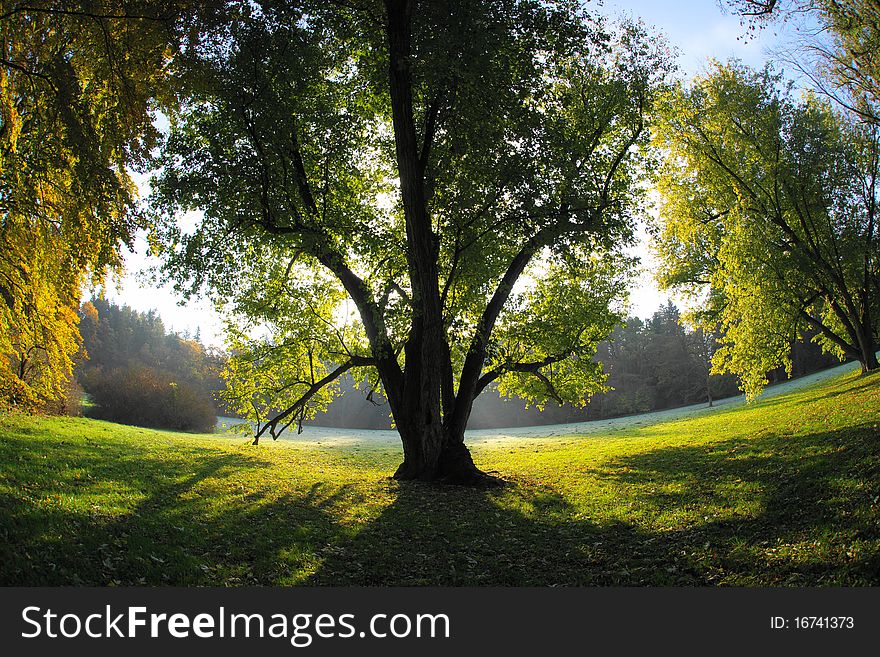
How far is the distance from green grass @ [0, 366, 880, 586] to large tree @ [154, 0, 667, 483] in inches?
120

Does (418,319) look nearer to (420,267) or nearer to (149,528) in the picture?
(420,267)

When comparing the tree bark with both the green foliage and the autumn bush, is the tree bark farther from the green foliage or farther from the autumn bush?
the green foliage

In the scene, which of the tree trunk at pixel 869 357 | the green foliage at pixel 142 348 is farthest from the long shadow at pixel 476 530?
the green foliage at pixel 142 348

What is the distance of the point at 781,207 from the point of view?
21.7 meters

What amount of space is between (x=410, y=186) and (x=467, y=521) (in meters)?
7.89

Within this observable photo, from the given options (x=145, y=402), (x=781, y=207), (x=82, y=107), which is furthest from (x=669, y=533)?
(x=145, y=402)

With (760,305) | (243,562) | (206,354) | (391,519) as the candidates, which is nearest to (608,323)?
(760,305)

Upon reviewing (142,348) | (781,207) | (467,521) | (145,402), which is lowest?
(467,521)

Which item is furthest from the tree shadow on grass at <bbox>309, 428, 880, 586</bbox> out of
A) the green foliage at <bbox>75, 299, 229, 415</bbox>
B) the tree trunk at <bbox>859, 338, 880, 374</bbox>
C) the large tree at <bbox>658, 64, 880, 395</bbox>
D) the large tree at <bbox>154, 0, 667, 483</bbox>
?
the green foliage at <bbox>75, 299, 229, 415</bbox>

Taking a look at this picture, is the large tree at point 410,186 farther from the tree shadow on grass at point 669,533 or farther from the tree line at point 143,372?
the tree line at point 143,372

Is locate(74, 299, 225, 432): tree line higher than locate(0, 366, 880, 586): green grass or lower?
higher

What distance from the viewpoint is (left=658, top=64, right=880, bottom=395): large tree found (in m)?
20.6

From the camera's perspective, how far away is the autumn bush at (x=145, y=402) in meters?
35.9

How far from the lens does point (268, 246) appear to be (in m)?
15.8
